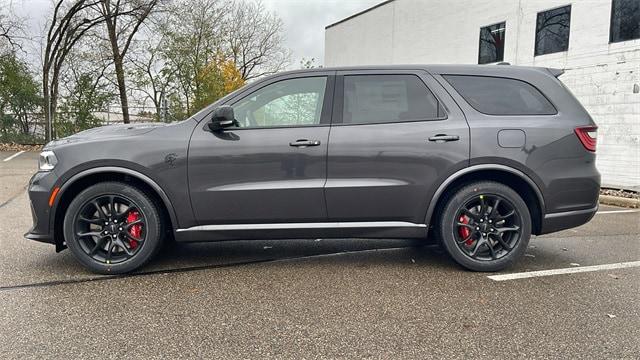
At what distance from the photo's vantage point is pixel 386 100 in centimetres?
391

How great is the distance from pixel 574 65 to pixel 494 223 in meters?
9.69

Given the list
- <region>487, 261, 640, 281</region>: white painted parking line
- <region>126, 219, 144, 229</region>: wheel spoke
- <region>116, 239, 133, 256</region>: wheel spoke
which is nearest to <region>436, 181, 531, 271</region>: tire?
<region>487, 261, 640, 281</region>: white painted parking line

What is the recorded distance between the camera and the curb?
7841mm

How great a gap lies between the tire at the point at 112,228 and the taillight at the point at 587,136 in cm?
369

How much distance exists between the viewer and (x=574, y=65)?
452 inches

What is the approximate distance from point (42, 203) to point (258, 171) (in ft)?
5.87

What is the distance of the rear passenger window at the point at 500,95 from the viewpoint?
12.8 feet

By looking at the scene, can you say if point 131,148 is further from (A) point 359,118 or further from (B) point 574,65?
(B) point 574,65

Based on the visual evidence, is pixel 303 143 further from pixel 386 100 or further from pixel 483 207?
pixel 483 207

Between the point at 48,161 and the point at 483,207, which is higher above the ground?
the point at 48,161

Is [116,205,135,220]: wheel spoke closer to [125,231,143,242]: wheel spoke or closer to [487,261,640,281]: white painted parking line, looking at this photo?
[125,231,143,242]: wheel spoke

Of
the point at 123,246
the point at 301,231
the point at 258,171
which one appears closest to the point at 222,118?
the point at 258,171

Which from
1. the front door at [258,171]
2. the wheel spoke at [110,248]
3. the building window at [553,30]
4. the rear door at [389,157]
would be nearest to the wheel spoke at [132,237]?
the wheel spoke at [110,248]

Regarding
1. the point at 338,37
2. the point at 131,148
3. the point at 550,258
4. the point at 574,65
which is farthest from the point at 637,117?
the point at 338,37
